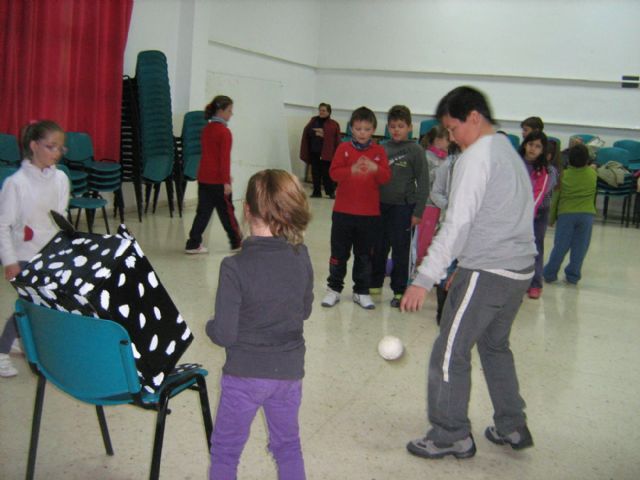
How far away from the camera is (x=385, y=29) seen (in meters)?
12.4

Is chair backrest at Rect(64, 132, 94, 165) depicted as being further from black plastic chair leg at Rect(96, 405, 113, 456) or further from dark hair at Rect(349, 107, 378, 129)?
black plastic chair leg at Rect(96, 405, 113, 456)

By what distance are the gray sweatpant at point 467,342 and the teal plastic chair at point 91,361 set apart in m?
0.90

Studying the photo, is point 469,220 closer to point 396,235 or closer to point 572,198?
point 396,235

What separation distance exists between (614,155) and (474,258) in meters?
8.65

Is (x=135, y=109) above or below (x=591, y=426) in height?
above

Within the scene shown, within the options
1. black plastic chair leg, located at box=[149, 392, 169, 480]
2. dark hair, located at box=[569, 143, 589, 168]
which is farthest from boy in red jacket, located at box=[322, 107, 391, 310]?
black plastic chair leg, located at box=[149, 392, 169, 480]

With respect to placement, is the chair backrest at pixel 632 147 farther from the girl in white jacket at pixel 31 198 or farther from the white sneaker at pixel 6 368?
the white sneaker at pixel 6 368

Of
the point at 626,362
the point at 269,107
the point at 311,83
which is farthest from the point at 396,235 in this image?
the point at 311,83

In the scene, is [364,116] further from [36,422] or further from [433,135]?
[36,422]

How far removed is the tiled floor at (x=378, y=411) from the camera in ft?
8.20

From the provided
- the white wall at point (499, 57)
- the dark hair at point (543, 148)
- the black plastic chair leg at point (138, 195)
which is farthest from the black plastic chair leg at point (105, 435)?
the white wall at point (499, 57)

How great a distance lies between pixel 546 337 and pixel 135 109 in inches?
186

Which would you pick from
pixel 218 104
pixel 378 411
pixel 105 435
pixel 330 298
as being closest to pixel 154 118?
pixel 218 104

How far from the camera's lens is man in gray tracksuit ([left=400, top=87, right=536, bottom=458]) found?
2.35 m
